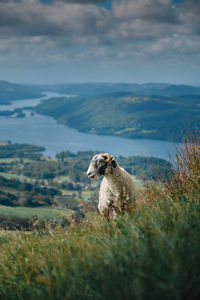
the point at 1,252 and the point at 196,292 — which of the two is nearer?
the point at 196,292

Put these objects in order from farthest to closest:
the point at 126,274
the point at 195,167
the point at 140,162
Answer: the point at 140,162 < the point at 195,167 < the point at 126,274

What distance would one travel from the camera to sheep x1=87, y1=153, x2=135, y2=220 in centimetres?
574

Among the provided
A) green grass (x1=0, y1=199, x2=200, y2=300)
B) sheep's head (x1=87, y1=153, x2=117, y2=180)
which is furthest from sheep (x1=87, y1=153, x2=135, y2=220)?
green grass (x1=0, y1=199, x2=200, y2=300)

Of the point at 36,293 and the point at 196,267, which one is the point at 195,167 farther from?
the point at 36,293

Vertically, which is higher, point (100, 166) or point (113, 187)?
point (100, 166)

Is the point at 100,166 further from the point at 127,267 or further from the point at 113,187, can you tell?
the point at 127,267

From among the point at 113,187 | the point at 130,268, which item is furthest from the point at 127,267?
the point at 113,187

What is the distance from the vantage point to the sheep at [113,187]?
5.74m

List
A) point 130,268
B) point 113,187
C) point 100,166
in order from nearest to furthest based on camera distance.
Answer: point 130,268
point 100,166
point 113,187

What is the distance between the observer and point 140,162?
348 feet

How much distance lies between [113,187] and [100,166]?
0.58m

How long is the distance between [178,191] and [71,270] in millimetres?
2951

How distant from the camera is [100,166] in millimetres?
5703

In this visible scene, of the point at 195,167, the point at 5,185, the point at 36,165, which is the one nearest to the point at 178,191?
the point at 195,167
